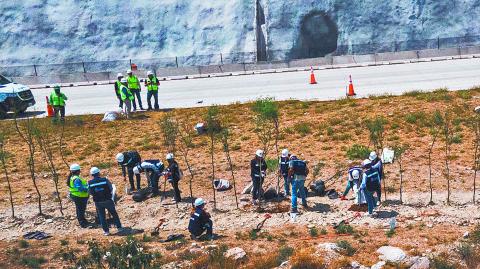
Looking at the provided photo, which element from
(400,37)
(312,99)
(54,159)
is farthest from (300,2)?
(54,159)

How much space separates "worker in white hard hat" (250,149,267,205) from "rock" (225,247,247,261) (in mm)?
3259

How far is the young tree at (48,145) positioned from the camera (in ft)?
64.0

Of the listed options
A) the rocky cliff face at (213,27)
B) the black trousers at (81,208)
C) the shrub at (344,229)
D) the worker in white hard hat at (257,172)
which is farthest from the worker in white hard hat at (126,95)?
the rocky cliff face at (213,27)

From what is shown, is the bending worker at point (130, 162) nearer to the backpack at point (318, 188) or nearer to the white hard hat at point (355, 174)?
the backpack at point (318, 188)

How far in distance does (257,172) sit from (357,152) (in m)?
4.37

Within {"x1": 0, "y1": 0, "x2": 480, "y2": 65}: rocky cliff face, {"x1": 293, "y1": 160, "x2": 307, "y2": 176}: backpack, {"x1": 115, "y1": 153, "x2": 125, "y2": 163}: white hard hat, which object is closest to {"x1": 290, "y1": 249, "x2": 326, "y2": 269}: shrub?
{"x1": 293, "y1": 160, "x2": 307, "y2": 176}: backpack

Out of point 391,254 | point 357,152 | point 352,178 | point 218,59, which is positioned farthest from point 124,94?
point 218,59

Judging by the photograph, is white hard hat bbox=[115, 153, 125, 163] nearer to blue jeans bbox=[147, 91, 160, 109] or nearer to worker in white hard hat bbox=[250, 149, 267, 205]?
worker in white hard hat bbox=[250, 149, 267, 205]

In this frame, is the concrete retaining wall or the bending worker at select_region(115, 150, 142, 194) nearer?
the bending worker at select_region(115, 150, 142, 194)

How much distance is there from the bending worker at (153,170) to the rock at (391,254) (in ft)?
22.2

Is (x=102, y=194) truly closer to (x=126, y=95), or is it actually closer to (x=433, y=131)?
(x=433, y=131)

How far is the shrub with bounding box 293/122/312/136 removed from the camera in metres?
24.0

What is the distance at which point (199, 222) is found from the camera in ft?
52.1

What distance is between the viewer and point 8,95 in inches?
1193
